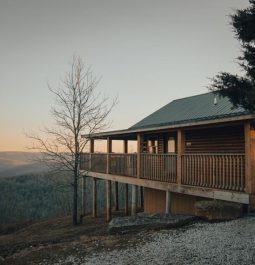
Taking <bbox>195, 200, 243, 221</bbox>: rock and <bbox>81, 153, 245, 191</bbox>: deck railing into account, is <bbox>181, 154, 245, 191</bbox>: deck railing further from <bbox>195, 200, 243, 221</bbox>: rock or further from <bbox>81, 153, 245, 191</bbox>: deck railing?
<bbox>195, 200, 243, 221</bbox>: rock

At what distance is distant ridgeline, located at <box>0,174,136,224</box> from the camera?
71.6 metres

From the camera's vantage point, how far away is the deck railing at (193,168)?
13234 mm

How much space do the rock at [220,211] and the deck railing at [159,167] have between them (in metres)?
2.60

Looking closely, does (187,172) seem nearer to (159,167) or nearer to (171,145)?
(159,167)

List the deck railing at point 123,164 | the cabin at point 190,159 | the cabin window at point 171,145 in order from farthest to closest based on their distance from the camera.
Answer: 1. the cabin window at point 171,145
2. the deck railing at point 123,164
3. the cabin at point 190,159

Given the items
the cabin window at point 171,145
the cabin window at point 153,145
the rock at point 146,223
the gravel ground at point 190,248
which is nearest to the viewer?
the gravel ground at point 190,248

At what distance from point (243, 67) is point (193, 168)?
6.02 m

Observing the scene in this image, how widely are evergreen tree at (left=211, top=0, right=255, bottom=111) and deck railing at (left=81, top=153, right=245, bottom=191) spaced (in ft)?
10.9

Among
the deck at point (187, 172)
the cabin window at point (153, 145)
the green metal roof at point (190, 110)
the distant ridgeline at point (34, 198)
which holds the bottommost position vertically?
the distant ridgeline at point (34, 198)

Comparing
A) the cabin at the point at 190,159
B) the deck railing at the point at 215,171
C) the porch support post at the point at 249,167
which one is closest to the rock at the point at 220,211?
the cabin at the point at 190,159

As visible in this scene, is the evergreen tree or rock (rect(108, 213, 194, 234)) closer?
the evergreen tree

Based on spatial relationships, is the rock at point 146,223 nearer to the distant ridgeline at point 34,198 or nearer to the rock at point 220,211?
the rock at point 220,211

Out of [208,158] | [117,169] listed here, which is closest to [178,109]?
[117,169]

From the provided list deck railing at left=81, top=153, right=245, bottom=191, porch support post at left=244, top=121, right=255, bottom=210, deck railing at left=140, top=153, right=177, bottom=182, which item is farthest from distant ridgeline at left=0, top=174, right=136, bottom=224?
porch support post at left=244, top=121, right=255, bottom=210
